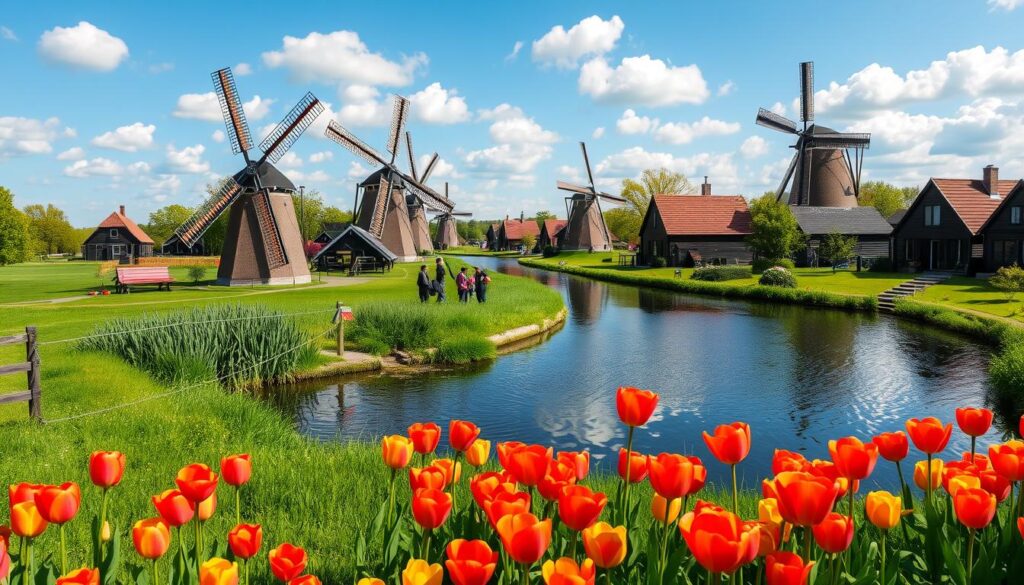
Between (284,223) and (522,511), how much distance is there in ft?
113

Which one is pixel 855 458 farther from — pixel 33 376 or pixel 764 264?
pixel 764 264

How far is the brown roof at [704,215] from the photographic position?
169ft

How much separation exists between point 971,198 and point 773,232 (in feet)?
32.7

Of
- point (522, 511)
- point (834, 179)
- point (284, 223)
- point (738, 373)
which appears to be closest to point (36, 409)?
point (522, 511)

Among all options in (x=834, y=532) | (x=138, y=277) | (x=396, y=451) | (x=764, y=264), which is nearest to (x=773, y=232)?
(x=764, y=264)

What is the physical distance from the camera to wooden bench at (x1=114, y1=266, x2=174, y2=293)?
31.3m

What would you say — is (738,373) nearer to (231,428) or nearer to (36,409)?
(231,428)

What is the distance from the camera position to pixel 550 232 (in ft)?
314

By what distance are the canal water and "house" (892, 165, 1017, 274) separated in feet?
52.5

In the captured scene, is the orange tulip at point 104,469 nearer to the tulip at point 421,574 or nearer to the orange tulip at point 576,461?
the tulip at point 421,574

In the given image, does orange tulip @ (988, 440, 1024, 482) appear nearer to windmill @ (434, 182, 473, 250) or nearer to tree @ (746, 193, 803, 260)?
tree @ (746, 193, 803, 260)

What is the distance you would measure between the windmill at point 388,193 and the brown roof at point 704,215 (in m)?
16.4

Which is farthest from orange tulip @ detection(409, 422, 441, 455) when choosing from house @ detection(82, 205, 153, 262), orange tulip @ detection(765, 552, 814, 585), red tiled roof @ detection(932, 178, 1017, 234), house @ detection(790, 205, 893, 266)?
house @ detection(82, 205, 153, 262)

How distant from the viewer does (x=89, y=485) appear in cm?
597
